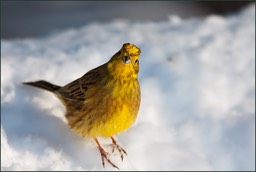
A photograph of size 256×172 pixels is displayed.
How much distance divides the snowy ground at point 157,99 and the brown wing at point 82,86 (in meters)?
0.26

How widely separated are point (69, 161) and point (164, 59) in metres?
1.84

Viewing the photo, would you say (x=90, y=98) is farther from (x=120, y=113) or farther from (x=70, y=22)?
(x=70, y=22)

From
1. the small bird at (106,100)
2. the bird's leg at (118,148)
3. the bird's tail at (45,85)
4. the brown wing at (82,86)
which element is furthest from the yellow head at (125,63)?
the bird's tail at (45,85)

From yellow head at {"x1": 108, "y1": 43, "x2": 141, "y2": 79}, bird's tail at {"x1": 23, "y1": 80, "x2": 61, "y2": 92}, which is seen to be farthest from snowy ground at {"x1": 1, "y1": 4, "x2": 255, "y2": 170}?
yellow head at {"x1": 108, "y1": 43, "x2": 141, "y2": 79}

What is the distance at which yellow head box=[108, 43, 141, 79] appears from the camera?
3863 mm

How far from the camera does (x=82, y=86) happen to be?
4613 millimetres

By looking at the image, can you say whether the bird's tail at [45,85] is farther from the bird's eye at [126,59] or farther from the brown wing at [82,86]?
the bird's eye at [126,59]

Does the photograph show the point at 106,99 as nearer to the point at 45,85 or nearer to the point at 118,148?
the point at 118,148

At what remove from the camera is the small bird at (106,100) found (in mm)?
4203

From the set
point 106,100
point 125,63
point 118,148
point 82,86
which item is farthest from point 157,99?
point 125,63

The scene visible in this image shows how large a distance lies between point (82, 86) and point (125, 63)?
68cm

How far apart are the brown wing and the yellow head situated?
187 mm

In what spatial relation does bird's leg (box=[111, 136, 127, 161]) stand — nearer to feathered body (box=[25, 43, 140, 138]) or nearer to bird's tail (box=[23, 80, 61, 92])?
feathered body (box=[25, 43, 140, 138])

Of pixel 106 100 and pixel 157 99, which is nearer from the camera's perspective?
pixel 106 100
